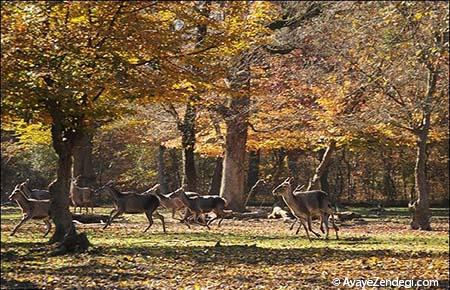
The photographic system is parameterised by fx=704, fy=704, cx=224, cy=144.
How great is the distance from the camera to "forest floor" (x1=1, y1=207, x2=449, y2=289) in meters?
9.27

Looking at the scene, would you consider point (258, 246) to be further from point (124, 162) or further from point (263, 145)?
point (124, 162)

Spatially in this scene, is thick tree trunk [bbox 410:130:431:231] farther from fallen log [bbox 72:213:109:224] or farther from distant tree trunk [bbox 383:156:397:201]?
distant tree trunk [bbox 383:156:397:201]

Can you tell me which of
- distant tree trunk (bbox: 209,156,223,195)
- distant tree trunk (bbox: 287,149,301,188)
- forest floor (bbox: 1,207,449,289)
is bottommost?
forest floor (bbox: 1,207,449,289)

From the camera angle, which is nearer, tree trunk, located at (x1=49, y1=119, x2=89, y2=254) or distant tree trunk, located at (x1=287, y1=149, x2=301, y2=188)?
tree trunk, located at (x1=49, y1=119, x2=89, y2=254)

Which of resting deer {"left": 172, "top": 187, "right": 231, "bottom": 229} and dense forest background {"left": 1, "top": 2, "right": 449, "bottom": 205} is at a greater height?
dense forest background {"left": 1, "top": 2, "right": 449, "bottom": 205}

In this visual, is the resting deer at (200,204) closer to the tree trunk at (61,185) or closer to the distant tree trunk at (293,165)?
the tree trunk at (61,185)

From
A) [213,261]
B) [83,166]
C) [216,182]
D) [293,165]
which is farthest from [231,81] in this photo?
[293,165]

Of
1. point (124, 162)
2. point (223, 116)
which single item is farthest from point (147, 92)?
point (124, 162)

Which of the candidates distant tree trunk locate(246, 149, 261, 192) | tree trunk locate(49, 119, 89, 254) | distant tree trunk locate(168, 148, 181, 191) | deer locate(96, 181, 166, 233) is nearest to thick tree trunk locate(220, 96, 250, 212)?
deer locate(96, 181, 166, 233)

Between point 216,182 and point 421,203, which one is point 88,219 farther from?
point 216,182

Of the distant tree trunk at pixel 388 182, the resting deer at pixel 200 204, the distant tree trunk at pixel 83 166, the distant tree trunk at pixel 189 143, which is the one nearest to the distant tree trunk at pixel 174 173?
the distant tree trunk at pixel 83 166

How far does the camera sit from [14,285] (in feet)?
28.6

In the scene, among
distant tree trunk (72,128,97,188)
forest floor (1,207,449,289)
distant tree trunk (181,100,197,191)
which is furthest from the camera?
distant tree trunk (72,128,97,188)

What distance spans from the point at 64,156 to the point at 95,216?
26.0 feet
